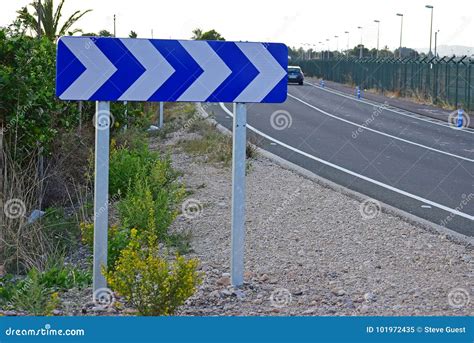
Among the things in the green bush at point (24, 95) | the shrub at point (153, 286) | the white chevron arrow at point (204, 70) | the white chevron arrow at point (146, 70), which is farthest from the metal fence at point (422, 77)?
the shrub at point (153, 286)

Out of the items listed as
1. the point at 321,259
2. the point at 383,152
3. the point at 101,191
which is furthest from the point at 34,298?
the point at 383,152

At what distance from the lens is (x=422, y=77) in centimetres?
4331

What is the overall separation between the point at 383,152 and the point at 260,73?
12.9m

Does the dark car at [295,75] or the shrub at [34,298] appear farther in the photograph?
the dark car at [295,75]

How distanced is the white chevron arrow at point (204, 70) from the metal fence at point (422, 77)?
3011 cm

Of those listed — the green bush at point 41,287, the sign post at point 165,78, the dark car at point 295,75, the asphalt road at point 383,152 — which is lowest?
the dark car at point 295,75

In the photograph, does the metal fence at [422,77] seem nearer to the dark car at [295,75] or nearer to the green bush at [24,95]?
the dark car at [295,75]

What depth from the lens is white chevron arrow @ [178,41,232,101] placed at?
22.5 feet

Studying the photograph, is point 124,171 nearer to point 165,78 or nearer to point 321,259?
point 321,259

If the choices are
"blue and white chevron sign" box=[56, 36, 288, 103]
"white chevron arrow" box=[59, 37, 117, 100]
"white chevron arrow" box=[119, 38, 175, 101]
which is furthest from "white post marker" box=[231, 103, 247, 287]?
"white chevron arrow" box=[59, 37, 117, 100]

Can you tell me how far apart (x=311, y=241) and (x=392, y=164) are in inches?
346

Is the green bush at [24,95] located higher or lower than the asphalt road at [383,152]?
higher

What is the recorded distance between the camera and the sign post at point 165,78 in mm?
6633

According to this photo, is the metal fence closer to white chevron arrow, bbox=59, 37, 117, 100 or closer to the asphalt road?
the asphalt road
